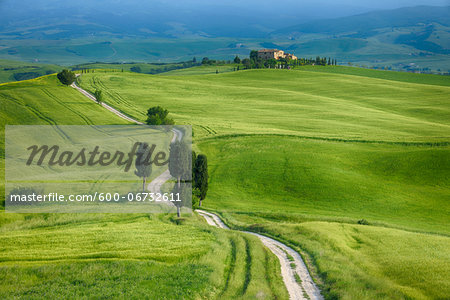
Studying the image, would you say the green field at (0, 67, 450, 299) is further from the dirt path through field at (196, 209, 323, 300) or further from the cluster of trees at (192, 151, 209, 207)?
the cluster of trees at (192, 151, 209, 207)

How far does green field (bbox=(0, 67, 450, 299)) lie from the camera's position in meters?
21.1

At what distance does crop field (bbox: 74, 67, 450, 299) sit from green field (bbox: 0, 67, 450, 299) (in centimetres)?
19

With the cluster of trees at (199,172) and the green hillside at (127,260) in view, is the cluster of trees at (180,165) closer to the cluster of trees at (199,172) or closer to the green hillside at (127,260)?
the cluster of trees at (199,172)

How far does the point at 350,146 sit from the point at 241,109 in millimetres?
46005

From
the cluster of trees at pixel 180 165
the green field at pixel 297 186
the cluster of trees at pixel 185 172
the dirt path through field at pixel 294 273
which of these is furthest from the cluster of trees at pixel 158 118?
the dirt path through field at pixel 294 273

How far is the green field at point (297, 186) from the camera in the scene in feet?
69.1

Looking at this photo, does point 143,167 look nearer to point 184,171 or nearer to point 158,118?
point 184,171

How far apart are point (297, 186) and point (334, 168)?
337 inches

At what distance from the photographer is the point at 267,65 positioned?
195500 mm

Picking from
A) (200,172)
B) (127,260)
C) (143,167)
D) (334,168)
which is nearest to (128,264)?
(127,260)

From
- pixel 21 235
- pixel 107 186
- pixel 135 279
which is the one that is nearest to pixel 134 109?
pixel 107 186

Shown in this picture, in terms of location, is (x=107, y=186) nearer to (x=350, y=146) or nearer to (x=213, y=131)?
(x=213, y=131)

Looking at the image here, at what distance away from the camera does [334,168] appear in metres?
58.7

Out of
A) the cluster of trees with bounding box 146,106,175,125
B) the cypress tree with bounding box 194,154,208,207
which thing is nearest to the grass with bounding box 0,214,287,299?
the cypress tree with bounding box 194,154,208,207
